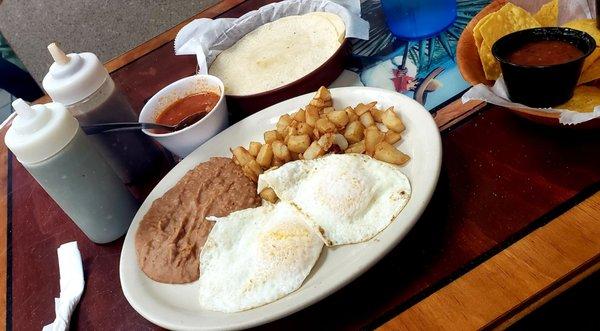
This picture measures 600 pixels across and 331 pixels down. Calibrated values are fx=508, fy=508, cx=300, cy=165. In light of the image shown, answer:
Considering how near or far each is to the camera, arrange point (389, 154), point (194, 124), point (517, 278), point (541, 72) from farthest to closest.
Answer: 1. point (194, 124)
2. point (389, 154)
3. point (541, 72)
4. point (517, 278)

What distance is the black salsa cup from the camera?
99cm

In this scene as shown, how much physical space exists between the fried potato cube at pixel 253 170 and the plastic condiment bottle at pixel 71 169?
0.32 meters

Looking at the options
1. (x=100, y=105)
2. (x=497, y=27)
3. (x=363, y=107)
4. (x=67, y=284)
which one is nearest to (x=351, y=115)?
(x=363, y=107)

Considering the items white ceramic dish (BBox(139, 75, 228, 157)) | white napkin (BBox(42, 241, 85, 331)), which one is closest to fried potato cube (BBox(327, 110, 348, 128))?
white ceramic dish (BBox(139, 75, 228, 157))

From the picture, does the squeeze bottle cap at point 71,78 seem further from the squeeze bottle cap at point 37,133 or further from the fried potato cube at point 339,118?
the fried potato cube at point 339,118

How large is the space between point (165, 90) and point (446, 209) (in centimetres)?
84

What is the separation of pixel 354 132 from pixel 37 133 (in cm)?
70

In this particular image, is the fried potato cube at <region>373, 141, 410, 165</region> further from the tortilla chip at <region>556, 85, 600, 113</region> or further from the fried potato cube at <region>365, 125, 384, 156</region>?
the tortilla chip at <region>556, 85, 600, 113</region>

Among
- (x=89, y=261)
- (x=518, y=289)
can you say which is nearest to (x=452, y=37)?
(x=518, y=289)

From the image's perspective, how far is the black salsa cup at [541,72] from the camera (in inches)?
39.1

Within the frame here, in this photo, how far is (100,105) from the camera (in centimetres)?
130

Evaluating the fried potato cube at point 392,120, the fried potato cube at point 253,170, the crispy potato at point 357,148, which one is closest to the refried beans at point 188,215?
the fried potato cube at point 253,170

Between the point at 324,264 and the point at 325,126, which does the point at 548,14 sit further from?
the point at 324,264

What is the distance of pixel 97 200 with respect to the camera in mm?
1206
